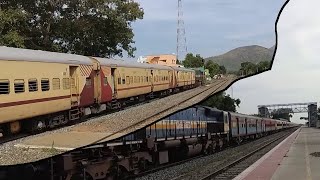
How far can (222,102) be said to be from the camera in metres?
2.26

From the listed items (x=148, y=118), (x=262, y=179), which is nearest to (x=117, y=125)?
(x=148, y=118)

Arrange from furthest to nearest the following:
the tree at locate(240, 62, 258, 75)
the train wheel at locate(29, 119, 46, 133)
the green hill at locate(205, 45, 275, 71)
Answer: the tree at locate(240, 62, 258, 75), the green hill at locate(205, 45, 275, 71), the train wheel at locate(29, 119, 46, 133)

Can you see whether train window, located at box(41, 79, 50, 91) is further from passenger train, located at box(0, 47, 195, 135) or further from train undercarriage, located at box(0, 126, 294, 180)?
train undercarriage, located at box(0, 126, 294, 180)

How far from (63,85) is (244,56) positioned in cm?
77

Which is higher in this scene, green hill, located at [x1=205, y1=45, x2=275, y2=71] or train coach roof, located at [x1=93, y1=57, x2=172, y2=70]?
green hill, located at [x1=205, y1=45, x2=275, y2=71]

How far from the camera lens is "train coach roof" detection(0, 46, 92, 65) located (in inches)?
52.7

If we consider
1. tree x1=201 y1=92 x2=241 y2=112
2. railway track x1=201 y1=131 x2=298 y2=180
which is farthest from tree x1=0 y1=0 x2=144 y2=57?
railway track x1=201 y1=131 x2=298 y2=180

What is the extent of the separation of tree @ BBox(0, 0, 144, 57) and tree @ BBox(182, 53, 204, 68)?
304 mm

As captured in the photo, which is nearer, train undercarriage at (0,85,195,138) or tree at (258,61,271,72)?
train undercarriage at (0,85,195,138)

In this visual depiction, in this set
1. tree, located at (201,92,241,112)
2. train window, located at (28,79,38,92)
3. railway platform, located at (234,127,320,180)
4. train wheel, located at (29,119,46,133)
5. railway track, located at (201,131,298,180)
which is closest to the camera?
train window, located at (28,79,38,92)

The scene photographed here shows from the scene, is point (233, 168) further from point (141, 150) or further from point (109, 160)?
point (109, 160)

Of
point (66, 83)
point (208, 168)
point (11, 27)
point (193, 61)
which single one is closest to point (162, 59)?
point (193, 61)

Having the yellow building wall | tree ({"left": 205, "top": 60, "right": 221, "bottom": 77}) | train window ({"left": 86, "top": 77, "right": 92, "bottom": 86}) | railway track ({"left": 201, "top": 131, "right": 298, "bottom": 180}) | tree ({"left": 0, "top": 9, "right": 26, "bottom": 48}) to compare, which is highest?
tree ({"left": 0, "top": 9, "right": 26, "bottom": 48})

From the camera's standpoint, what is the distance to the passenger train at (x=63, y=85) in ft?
4.45
